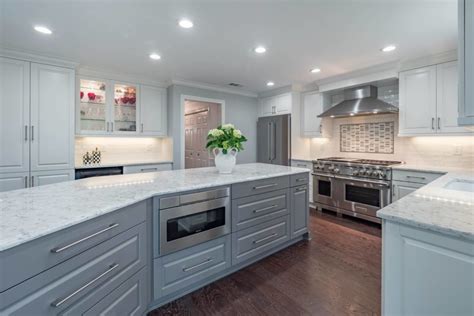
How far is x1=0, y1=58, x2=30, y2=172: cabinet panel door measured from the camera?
9.48ft

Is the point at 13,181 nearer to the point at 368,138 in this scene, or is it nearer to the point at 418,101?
the point at 368,138

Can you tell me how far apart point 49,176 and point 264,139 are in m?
3.96

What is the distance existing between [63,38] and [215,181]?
2.43 metres

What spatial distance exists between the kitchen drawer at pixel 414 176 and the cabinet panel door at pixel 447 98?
2.06ft

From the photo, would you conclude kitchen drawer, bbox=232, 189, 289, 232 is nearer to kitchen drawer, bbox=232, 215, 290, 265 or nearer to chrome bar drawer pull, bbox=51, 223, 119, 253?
kitchen drawer, bbox=232, 215, 290, 265

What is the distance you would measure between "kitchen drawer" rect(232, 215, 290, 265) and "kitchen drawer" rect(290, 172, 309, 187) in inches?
15.7

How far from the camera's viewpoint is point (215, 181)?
2.07 meters

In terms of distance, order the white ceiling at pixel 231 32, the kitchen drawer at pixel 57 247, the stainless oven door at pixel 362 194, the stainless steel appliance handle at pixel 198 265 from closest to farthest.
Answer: the kitchen drawer at pixel 57 247 < the stainless steel appliance handle at pixel 198 265 < the white ceiling at pixel 231 32 < the stainless oven door at pixel 362 194

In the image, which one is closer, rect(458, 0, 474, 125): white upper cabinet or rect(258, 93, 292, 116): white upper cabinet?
rect(458, 0, 474, 125): white upper cabinet

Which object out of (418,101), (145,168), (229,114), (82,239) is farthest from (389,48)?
(145,168)

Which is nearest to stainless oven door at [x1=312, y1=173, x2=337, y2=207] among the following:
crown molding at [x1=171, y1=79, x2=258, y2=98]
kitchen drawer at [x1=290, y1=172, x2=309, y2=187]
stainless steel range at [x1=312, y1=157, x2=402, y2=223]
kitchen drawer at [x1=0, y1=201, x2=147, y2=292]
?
stainless steel range at [x1=312, y1=157, x2=402, y2=223]

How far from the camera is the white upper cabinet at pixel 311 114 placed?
15.0 ft

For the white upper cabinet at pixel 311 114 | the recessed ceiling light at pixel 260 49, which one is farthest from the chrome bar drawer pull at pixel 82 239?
the white upper cabinet at pixel 311 114

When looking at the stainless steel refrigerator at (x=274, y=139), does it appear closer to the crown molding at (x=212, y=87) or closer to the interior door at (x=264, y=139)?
the interior door at (x=264, y=139)
